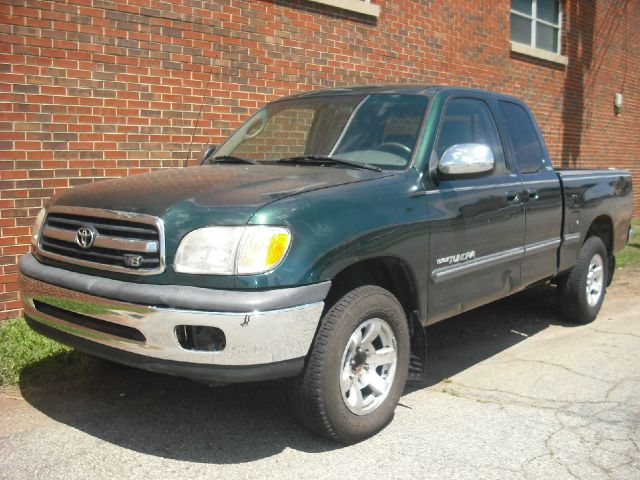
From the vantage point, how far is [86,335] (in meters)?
3.43

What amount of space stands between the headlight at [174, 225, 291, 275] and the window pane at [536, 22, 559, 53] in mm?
11102

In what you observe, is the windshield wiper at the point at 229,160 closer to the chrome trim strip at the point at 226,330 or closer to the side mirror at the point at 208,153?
the side mirror at the point at 208,153

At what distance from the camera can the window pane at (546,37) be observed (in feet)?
41.9

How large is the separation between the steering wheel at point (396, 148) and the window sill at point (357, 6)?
13.9 feet

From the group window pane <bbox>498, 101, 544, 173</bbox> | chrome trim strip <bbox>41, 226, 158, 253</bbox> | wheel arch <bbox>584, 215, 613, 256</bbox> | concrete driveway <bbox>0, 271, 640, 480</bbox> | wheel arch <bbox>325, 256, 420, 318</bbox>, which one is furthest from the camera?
wheel arch <bbox>584, 215, 613, 256</bbox>

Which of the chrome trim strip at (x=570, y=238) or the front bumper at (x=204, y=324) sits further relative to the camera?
the chrome trim strip at (x=570, y=238)

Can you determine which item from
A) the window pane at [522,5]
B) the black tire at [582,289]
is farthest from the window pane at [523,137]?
Answer: the window pane at [522,5]

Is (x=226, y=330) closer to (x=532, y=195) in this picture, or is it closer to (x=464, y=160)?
(x=464, y=160)

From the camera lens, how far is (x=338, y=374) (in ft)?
11.1

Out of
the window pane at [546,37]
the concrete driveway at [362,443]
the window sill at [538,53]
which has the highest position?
the window pane at [546,37]

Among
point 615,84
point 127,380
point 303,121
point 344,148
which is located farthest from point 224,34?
point 615,84

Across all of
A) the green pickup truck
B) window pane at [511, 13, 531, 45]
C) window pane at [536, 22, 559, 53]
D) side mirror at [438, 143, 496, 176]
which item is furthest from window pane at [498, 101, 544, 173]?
window pane at [536, 22, 559, 53]

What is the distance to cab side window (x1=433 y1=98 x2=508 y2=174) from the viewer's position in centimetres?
450

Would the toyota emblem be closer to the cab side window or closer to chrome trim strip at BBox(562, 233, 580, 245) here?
the cab side window
